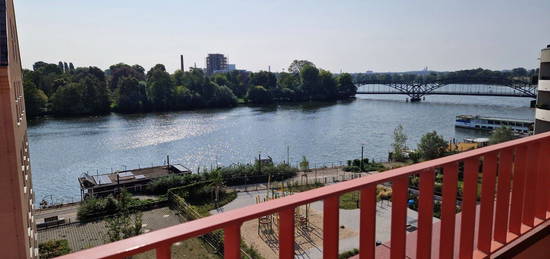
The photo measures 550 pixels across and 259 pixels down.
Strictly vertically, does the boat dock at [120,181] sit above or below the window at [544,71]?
below

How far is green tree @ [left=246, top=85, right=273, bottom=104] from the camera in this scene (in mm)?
63625

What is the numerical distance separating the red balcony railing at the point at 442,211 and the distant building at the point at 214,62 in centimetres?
13513

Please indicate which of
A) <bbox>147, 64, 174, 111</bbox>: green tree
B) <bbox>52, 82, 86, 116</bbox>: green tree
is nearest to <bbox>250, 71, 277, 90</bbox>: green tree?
<bbox>147, 64, 174, 111</bbox>: green tree

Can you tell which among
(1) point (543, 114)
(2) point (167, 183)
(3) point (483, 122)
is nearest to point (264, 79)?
(3) point (483, 122)

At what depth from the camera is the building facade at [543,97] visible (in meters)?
10.0

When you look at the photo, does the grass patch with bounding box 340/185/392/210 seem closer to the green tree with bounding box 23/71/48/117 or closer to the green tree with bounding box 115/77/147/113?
the green tree with bounding box 23/71/48/117

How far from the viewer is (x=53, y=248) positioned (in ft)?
41.3

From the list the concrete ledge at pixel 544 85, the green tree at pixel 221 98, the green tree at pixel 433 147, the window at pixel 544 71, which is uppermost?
the window at pixel 544 71

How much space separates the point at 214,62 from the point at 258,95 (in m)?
76.8

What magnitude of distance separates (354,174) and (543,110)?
44.0 feet

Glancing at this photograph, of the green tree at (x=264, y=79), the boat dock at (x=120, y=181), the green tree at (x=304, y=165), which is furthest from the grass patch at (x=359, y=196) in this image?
the green tree at (x=264, y=79)

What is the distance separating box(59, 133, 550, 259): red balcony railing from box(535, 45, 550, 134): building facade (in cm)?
937

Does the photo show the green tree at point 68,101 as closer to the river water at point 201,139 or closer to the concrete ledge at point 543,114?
the river water at point 201,139

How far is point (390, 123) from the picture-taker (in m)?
41.4
